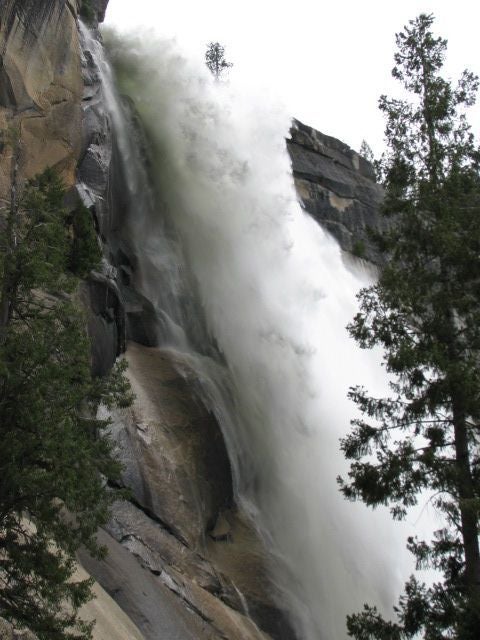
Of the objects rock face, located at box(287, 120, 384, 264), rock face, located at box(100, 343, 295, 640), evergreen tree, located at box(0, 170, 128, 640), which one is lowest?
evergreen tree, located at box(0, 170, 128, 640)

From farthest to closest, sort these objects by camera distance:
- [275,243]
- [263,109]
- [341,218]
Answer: [341,218]
[263,109]
[275,243]

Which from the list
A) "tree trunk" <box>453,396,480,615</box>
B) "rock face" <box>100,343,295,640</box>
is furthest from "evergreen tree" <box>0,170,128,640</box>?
"tree trunk" <box>453,396,480,615</box>

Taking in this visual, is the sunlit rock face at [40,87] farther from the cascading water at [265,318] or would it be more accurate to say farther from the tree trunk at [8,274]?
the tree trunk at [8,274]

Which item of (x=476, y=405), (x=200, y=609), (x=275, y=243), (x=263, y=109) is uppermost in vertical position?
(x=263, y=109)

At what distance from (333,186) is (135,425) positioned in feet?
96.5

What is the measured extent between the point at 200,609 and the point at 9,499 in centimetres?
579

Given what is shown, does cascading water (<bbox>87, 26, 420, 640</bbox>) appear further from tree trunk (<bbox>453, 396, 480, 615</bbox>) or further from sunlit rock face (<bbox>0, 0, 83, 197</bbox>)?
tree trunk (<bbox>453, 396, 480, 615</bbox>)

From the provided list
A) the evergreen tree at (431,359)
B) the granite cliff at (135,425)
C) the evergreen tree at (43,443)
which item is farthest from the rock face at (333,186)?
the evergreen tree at (43,443)

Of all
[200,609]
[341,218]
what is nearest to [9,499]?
[200,609]

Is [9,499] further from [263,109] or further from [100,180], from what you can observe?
[263,109]

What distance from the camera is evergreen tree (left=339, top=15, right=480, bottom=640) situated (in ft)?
29.6

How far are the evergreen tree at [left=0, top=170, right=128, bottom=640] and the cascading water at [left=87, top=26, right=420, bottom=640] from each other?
7856 mm

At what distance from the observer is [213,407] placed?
17.2m

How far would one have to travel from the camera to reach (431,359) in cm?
958
